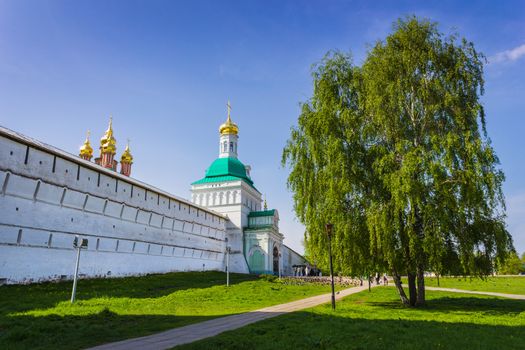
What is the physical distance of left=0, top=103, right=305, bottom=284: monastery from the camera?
22.1 metres

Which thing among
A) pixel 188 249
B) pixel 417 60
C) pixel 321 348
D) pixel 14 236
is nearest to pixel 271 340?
pixel 321 348

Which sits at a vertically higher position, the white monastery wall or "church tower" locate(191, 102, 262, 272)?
"church tower" locate(191, 102, 262, 272)

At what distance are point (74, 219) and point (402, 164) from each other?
70.1 feet

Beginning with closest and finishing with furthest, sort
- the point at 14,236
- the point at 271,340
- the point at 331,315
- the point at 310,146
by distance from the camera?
the point at 271,340 < the point at 331,315 < the point at 310,146 < the point at 14,236

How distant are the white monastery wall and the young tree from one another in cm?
1551

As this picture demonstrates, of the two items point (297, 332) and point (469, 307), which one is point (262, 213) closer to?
point (469, 307)

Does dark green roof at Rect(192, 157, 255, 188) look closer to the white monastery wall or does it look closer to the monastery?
the monastery

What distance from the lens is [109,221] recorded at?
98.2 feet

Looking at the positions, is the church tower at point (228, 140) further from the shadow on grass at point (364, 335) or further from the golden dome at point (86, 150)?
the shadow on grass at point (364, 335)

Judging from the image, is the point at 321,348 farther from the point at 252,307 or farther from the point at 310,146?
the point at 310,146

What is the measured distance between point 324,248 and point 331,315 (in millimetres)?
4111

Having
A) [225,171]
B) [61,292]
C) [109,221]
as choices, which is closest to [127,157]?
[225,171]

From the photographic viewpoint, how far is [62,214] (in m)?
25.2

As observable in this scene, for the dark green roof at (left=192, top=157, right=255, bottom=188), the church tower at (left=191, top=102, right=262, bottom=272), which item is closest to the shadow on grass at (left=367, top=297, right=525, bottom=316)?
the church tower at (left=191, top=102, right=262, bottom=272)
